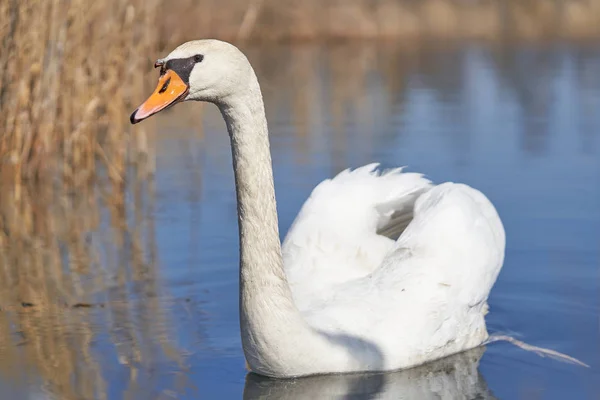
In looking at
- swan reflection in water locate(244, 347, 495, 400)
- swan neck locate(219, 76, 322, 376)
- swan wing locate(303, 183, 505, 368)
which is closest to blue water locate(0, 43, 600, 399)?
swan reflection in water locate(244, 347, 495, 400)

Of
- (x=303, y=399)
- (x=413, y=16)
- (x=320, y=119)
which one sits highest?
(x=413, y=16)

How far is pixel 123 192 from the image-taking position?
9.82 meters

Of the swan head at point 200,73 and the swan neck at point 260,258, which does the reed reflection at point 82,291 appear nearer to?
the swan neck at point 260,258

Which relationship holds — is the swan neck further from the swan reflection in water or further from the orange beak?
the orange beak

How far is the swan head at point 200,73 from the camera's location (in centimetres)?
483

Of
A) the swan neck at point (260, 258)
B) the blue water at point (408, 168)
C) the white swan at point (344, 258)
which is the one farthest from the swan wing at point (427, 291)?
the swan neck at point (260, 258)

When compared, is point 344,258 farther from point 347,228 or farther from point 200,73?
point 200,73

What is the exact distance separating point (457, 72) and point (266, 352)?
11407mm

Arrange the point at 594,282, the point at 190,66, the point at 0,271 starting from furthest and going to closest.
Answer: the point at 0,271 < the point at 594,282 < the point at 190,66

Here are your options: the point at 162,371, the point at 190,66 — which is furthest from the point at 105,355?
the point at 190,66

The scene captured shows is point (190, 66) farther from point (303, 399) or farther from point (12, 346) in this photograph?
point (12, 346)

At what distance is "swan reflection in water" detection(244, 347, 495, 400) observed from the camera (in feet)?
18.2

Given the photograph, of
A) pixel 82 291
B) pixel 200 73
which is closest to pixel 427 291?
pixel 200 73

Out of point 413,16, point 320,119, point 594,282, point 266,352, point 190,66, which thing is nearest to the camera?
point 190,66
